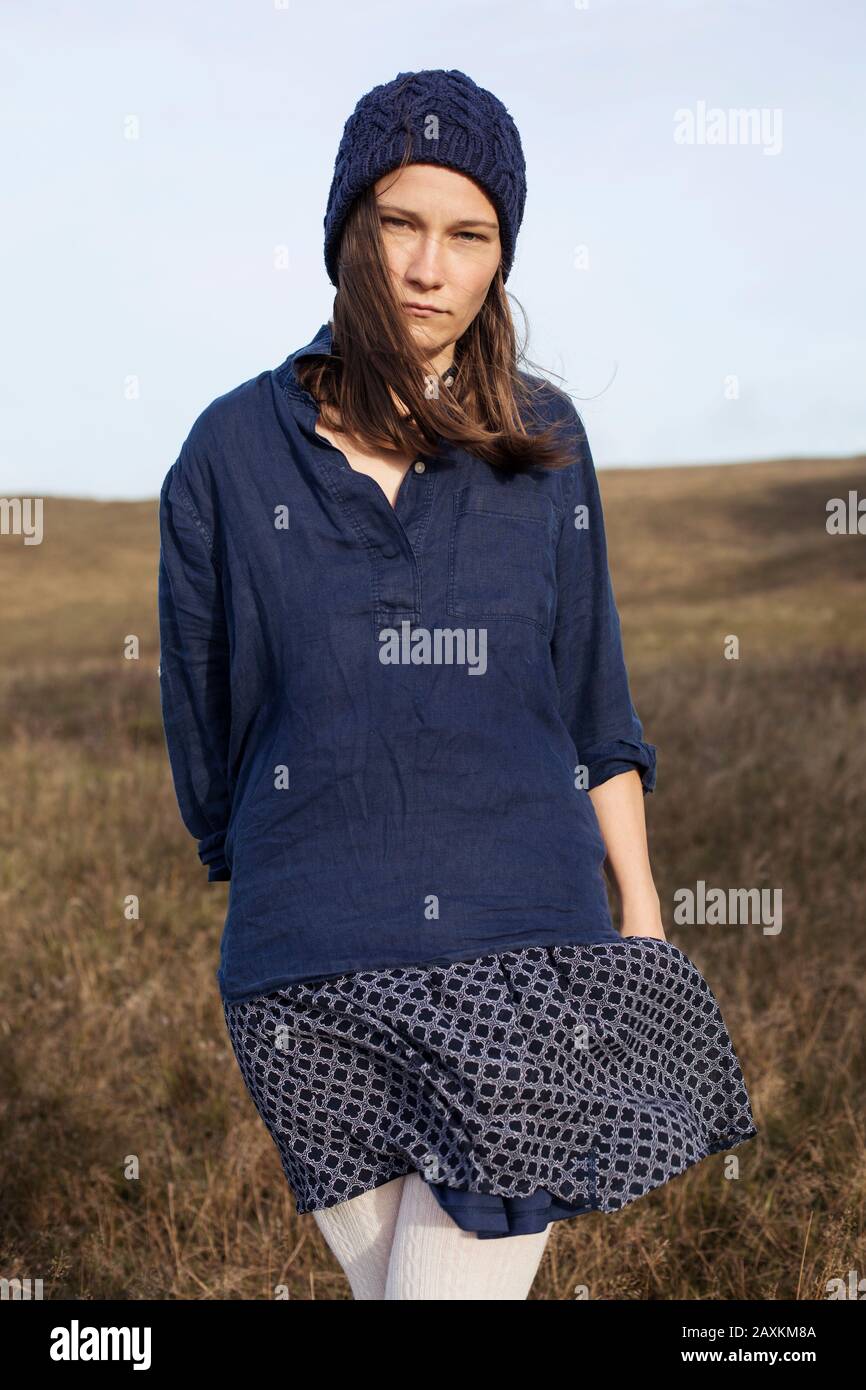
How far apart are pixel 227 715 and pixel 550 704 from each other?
58 cm

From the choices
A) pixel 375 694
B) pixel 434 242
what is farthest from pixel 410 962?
pixel 434 242

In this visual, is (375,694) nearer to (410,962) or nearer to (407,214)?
(410,962)

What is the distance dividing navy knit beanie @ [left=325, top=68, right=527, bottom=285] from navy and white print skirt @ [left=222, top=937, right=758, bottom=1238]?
3.82ft

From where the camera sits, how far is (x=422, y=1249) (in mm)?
1893

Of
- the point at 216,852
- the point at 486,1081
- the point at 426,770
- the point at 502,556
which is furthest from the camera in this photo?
the point at 216,852

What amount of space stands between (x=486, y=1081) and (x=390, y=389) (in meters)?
1.04

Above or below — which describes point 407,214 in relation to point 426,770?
above

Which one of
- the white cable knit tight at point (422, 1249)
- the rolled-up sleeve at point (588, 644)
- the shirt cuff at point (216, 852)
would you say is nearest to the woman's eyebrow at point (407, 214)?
the rolled-up sleeve at point (588, 644)

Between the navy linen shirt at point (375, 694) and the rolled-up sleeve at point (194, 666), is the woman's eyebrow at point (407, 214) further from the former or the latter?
the rolled-up sleeve at point (194, 666)

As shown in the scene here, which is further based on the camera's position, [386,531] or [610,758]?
[610,758]

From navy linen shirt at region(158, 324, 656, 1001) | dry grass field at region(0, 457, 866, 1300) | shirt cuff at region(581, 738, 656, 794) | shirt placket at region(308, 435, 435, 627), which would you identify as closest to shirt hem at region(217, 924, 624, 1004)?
navy linen shirt at region(158, 324, 656, 1001)

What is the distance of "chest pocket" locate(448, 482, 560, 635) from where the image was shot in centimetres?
209

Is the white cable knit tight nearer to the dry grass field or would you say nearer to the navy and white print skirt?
the navy and white print skirt

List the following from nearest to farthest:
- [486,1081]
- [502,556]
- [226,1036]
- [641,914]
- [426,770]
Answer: [486,1081], [426,770], [502,556], [641,914], [226,1036]
